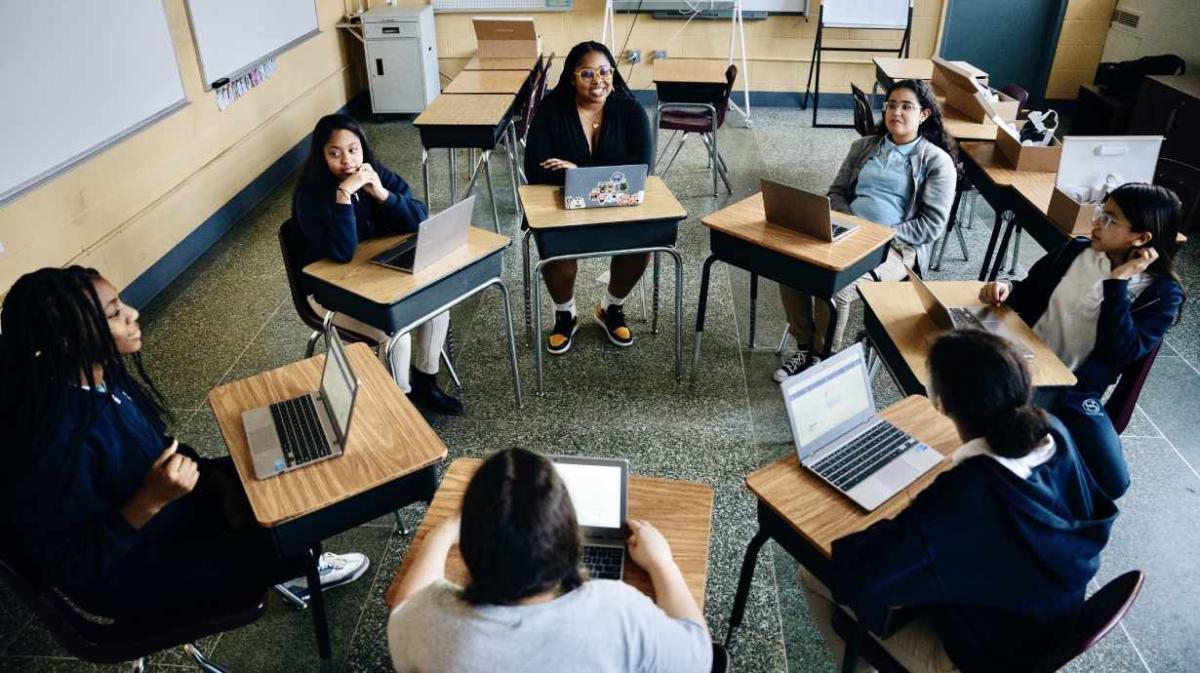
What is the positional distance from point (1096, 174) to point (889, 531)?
2410mm

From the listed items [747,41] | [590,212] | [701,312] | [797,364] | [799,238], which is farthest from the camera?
[747,41]

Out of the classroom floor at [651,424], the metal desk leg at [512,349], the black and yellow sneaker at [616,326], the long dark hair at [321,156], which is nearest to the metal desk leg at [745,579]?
the classroom floor at [651,424]

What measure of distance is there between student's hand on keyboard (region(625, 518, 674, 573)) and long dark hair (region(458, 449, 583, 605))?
37cm

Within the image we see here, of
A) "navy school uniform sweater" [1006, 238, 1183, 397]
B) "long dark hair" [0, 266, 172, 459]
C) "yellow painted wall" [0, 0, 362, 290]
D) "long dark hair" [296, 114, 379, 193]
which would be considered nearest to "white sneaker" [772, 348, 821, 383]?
"navy school uniform sweater" [1006, 238, 1183, 397]

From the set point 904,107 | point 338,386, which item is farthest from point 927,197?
point 338,386

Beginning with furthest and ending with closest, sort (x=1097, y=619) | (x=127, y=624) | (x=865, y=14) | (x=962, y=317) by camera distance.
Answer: (x=865, y=14), (x=962, y=317), (x=127, y=624), (x=1097, y=619)

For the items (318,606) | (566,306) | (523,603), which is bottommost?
(566,306)

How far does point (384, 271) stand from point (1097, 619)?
7.02ft

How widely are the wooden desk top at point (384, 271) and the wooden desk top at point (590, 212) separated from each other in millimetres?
220

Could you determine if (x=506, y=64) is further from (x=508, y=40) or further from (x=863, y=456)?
(x=863, y=456)

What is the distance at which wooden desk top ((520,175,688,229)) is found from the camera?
2.94m

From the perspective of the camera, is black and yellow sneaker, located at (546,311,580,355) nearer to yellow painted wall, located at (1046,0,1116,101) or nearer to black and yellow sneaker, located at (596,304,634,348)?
black and yellow sneaker, located at (596,304,634,348)

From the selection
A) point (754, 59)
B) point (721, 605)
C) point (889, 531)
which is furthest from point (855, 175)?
point (754, 59)

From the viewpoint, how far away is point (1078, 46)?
6.67 meters
